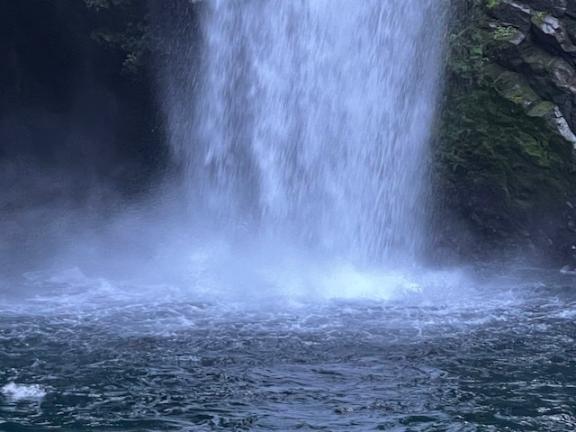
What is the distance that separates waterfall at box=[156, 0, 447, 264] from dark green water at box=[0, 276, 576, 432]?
3.78m

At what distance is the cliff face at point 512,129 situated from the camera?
1486 centimetres

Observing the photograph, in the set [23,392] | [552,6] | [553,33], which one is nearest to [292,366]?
[23,392]

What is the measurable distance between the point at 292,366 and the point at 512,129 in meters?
7.52

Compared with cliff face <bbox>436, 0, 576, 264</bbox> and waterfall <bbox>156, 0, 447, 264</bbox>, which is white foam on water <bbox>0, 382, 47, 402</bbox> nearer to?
waterfall <bbox>156, 0, 447, 264</bbox>

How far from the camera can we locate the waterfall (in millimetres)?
15633

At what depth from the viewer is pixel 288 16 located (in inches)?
619

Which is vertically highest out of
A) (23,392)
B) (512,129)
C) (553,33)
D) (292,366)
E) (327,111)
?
(553,33)

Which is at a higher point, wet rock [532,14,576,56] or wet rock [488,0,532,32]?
wet rock [488,0,532,32]

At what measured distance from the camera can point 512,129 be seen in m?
15.3

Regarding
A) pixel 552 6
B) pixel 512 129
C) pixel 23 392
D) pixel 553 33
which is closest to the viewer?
pixel 23 392

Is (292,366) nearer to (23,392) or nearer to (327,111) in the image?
(23,392)

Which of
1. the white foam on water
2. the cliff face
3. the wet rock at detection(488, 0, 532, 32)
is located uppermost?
the wet rock at detection(488, 0, 532, 32)

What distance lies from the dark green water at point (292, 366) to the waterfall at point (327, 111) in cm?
378

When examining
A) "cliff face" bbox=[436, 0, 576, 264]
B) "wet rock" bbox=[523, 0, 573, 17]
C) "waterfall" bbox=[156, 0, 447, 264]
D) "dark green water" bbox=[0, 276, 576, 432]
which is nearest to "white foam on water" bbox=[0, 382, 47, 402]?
"dark green water" bbox=[0, 276, 576, 432]
